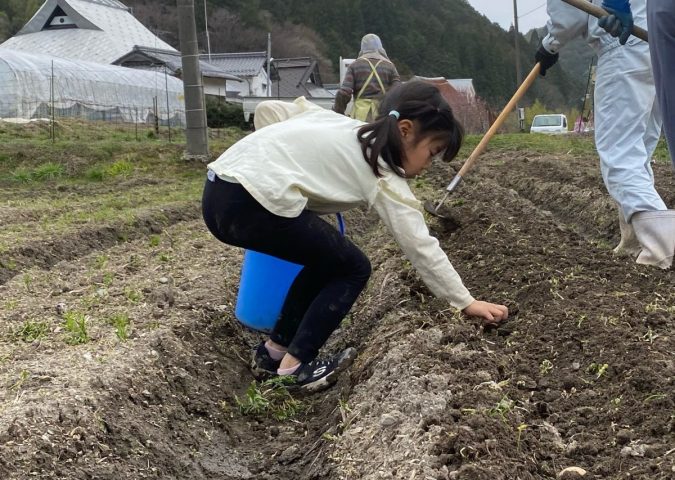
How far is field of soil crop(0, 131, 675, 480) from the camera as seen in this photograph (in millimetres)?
2191

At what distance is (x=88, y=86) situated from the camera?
25.2 m

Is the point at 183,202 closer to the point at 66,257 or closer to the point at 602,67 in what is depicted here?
the point at 66,257

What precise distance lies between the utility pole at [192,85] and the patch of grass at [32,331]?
7449mm

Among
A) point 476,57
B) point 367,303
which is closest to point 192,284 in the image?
point 367,303

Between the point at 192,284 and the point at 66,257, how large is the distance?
60.2 inches

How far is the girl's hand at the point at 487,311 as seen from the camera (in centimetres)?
307

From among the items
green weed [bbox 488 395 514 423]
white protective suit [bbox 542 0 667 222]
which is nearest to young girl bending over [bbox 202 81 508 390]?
green weed [bbox 488 395 514 423]

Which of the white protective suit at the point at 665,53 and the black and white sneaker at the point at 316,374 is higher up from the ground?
the white protective suit at the point at 665,53

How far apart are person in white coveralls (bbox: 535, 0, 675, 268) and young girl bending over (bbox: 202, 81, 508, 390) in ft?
4.45

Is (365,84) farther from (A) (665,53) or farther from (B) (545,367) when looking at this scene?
(A) (665,53)

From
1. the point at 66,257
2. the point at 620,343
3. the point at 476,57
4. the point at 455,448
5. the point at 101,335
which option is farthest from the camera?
the point at 476,57

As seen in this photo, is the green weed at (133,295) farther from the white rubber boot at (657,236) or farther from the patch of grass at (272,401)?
the white rubber boot at (657,236)

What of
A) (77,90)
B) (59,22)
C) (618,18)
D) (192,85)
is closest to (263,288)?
(618,18)

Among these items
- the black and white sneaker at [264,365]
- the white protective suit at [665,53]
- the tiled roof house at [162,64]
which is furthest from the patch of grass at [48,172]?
the tiled roof house at [162,64]
